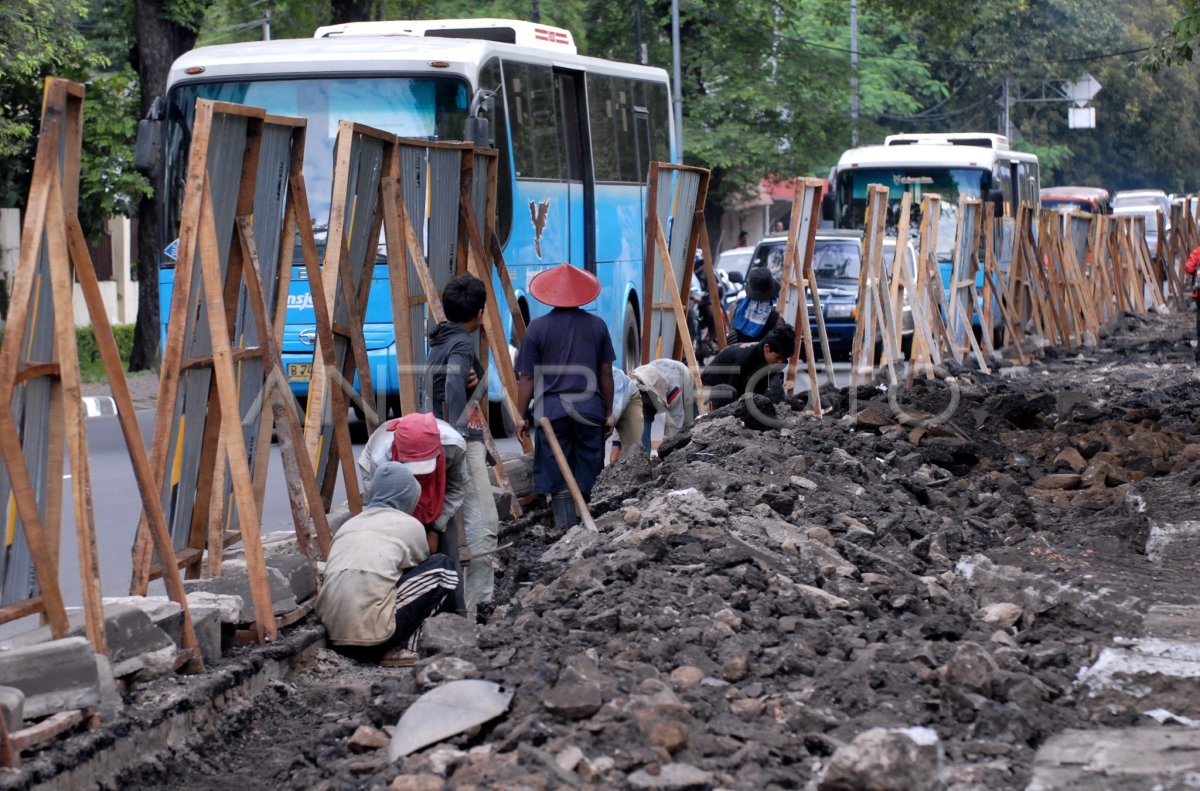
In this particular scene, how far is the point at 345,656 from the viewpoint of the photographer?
681 centimetres

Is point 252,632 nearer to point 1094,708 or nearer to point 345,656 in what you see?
point 345,656

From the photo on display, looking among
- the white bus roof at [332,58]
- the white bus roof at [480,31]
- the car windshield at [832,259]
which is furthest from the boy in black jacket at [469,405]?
the car windshield at [832,259]

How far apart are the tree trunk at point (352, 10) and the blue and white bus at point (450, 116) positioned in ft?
19.3

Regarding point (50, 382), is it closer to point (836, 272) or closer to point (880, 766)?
point (880, 766)

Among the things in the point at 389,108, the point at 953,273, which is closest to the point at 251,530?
the point at 389,108

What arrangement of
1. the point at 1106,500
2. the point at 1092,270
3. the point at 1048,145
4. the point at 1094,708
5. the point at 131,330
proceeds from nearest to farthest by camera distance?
the point at 1094,708, the point at 1106,500, the point at 1092,270, the point at 131,330, the point at 1048,145

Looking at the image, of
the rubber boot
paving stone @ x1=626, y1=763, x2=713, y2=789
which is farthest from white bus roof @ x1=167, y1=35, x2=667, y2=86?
paving stone @ x1=626, y1=763, x2=713, y2=789

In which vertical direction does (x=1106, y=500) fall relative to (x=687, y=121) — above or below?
below

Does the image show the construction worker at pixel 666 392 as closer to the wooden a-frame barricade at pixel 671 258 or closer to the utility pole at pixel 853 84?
the wooden a-frame barricade at pixel 671 258

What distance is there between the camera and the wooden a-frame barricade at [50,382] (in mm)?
4996

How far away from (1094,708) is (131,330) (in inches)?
994

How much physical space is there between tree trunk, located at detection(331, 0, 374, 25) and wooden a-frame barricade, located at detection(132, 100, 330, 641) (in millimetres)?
15404

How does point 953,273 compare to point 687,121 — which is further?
point 687,121

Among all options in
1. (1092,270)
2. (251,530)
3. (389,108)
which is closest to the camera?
(251,530)
